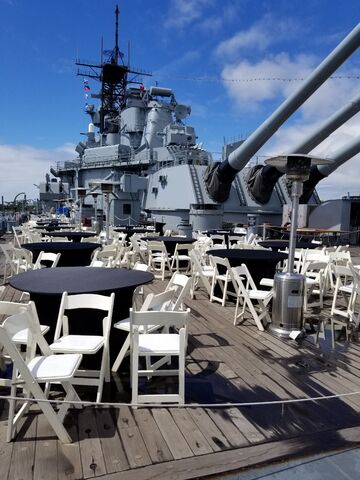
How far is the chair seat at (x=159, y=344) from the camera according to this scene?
9.74ft

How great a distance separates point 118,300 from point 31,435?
146cm

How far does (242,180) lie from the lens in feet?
71.4

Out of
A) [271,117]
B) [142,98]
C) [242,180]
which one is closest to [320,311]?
[271,117]

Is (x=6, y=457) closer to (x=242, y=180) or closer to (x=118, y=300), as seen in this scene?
(x=118, y=300)

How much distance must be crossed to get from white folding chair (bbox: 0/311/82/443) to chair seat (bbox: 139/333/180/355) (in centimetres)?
58

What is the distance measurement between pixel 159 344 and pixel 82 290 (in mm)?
902

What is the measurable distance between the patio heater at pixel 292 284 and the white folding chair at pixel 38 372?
302 cm

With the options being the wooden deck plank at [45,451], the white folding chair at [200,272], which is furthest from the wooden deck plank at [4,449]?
the white folding chair at [200,272]

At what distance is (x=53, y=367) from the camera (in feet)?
8.47

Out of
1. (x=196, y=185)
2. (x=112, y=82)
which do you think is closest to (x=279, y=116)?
(x=196, y=185)

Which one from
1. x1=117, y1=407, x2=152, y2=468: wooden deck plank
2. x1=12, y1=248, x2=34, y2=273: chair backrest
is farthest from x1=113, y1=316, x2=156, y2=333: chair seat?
x1=12, y1=248, x2=34, y2=273: chair backrest

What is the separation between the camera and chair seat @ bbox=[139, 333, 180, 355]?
2.97 meters

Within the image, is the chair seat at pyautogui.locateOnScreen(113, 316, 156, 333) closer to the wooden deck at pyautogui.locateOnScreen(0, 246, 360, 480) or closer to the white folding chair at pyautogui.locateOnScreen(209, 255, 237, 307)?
the wooden deck at pyautogui.locateOnScreen(0, 246, 360, 480)

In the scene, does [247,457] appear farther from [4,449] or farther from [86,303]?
[86,303]
